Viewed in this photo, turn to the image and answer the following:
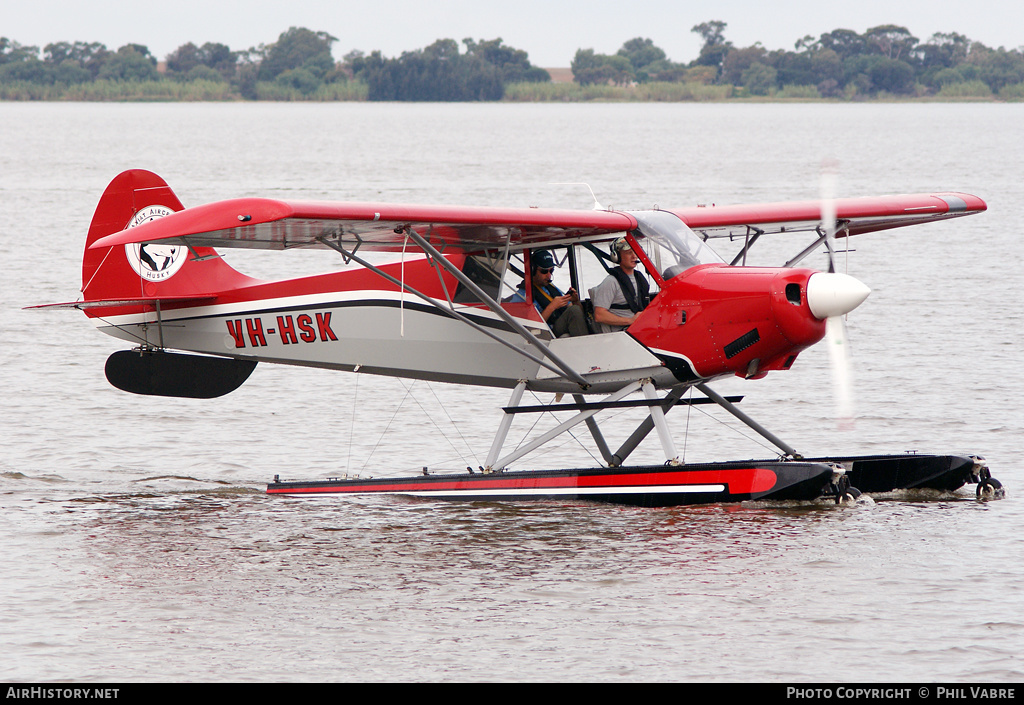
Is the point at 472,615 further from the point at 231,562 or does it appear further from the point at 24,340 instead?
the point at 24,340

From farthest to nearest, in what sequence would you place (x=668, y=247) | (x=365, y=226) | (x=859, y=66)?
1. (x=859, y=66)
2. (x=668, y=247)
3. (x=365, y=226)

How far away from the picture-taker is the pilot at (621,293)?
10.2m

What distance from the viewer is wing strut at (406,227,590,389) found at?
9828 mm

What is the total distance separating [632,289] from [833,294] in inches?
70.9

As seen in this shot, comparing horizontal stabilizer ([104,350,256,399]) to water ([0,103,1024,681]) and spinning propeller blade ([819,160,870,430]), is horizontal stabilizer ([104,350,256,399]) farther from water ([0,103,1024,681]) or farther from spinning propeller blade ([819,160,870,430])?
spinning propeller blade ([819,160,870,430])

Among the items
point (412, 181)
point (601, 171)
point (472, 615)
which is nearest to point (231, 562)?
point (472, 615)

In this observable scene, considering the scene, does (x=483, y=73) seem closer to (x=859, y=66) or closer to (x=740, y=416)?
(x=859, y=66)

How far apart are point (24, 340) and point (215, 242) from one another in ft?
38.5

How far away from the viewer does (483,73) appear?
17175cm

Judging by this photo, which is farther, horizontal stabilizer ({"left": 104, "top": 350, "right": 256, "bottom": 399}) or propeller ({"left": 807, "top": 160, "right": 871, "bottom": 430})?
horizontal stabilizer ({"left": 104, "top": 350, "right": 256, "bottom": 399})

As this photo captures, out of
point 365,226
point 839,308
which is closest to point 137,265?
point 365,226

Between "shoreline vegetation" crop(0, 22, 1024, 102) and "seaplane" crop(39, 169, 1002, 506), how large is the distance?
15008cm

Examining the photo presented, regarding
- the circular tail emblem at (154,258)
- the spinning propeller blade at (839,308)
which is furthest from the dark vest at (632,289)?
the circular tail emblem at (154,258)

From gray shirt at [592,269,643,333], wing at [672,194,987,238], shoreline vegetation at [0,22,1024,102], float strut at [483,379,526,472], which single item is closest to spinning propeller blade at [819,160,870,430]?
wing at [672,194,987,238]
